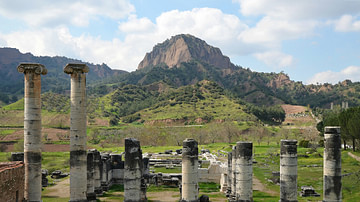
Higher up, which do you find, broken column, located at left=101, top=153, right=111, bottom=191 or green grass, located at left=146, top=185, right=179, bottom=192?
broken column, located at left=101, top=153, right=111, bottom=191

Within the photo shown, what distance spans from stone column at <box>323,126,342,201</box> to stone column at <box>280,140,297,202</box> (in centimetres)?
182

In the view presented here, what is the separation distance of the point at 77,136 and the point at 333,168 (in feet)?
51.4

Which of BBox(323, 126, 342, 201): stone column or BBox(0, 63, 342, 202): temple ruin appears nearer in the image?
BBox(323, 126, 342, 201): stone column

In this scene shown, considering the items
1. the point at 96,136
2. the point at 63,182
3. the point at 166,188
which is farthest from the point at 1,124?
the point at 166,188

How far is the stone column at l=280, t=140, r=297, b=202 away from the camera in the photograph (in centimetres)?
1906

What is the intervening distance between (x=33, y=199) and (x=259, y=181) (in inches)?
966

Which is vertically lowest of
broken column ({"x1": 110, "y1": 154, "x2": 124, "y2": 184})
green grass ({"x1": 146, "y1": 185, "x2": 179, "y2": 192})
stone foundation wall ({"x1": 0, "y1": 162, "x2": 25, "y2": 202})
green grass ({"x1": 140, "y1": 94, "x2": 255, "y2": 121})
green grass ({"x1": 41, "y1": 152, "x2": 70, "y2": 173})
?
green grass ({"x1": 41, "y1": 152, "x2": 70, "y2": 173})

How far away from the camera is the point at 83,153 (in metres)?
19.3

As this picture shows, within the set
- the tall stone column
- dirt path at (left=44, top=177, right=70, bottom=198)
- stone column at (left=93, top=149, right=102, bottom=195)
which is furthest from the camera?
dirt path at (left=44, top=177, right=70, bottom=198)

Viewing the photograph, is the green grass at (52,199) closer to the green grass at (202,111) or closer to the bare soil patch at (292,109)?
the green grass at (202,111)

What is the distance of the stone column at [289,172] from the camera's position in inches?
750

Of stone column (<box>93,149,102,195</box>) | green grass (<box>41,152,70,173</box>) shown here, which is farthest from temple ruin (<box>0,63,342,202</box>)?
green grass (<box>41,152,70,173</box>)

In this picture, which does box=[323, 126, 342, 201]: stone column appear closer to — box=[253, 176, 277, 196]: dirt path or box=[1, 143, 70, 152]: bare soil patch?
box=[253, 176, 277, 196]: dirt path

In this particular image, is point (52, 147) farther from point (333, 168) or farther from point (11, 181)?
point (333, 168)
